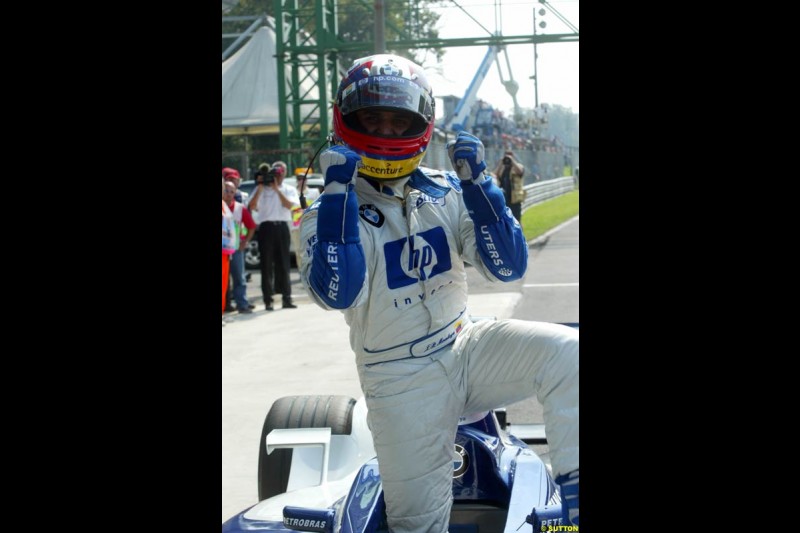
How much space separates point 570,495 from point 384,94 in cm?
135

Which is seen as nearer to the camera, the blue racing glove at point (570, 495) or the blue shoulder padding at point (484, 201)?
the blue racing glove at point (570, 495)

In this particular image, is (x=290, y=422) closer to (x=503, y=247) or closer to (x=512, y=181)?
(x=503, y=247)

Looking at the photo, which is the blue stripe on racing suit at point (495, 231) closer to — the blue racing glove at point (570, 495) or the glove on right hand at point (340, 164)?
the glove on right hand at point (340, 164)

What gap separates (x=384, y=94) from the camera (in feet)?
9.73

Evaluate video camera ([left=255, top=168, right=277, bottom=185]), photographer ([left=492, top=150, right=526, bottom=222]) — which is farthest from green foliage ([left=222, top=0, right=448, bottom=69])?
A: photographer ([left=492, top=150, right=526, bottom=222])

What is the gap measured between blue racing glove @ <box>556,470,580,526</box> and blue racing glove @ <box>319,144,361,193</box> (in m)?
1.05

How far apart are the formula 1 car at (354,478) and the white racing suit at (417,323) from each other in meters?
0.24

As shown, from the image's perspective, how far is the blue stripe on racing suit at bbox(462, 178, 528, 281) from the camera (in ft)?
9.59

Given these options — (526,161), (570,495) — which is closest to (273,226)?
(570,495)

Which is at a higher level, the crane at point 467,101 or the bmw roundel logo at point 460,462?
the crane at point 467,101

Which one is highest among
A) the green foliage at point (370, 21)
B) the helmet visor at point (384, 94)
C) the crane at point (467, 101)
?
the green foliage at point (370, 21)

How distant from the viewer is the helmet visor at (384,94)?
296cm

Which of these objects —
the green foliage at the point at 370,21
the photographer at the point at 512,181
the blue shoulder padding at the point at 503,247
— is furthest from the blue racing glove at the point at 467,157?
the photographer at the point at 512,181
